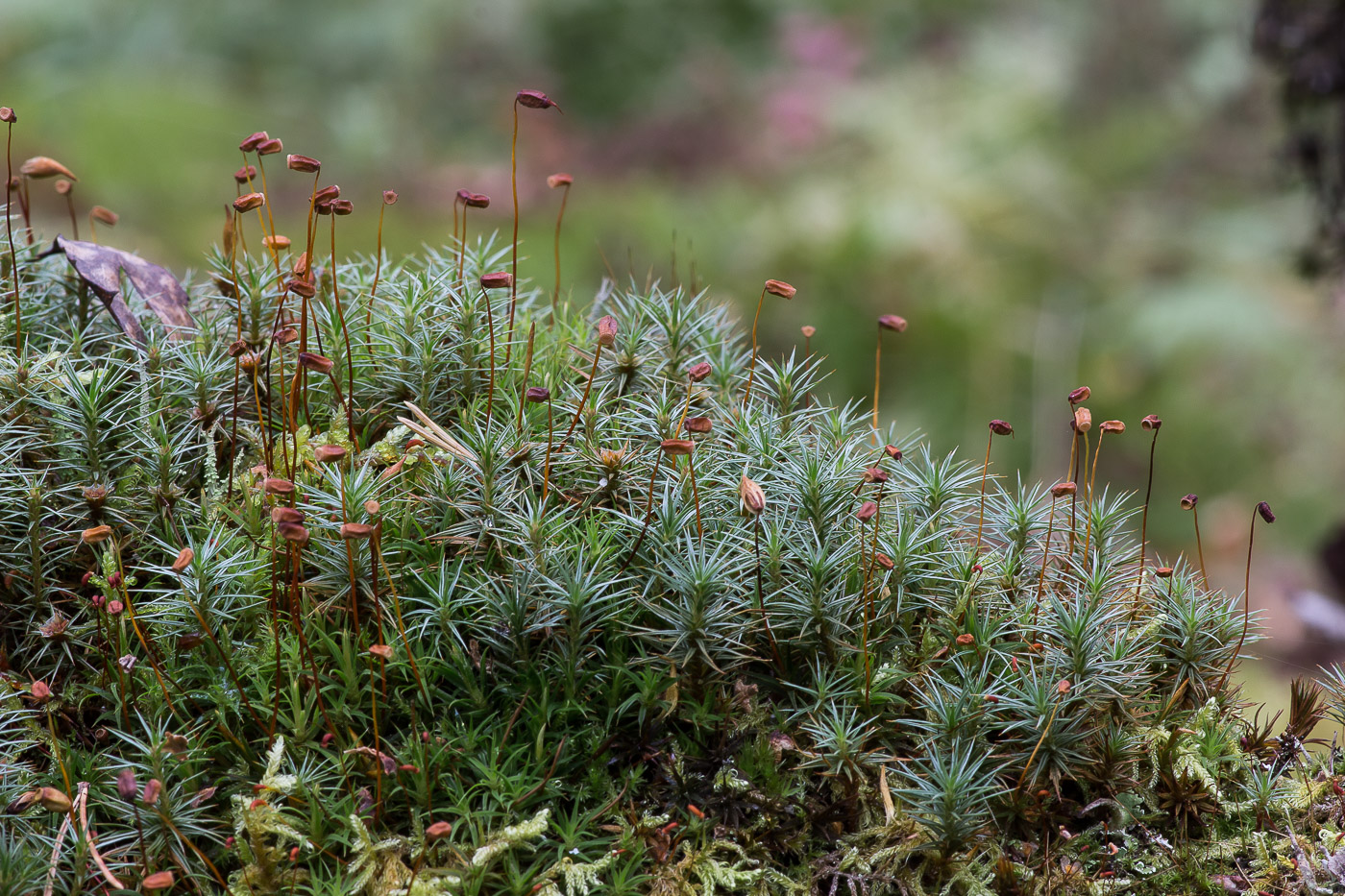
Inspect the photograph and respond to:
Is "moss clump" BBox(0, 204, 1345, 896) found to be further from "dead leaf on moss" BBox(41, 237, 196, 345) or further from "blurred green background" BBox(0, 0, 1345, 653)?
"blurred green background" BBox(0, 0, 1345, 653)

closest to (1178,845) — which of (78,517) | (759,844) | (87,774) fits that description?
(759,844)

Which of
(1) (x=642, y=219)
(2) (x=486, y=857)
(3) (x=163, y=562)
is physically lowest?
(1) (x=642, y=219)

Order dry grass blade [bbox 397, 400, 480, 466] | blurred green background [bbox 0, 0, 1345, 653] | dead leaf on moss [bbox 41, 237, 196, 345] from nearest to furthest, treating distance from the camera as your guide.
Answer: dry grass blade [bbox 397, 400, 480, 466]
dead leaf on moss [bbox 41, 237, 196, 345]
blurred green background [bbox 0, 0, 1345, 653]

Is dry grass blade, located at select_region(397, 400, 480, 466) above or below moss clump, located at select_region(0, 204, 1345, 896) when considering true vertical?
above

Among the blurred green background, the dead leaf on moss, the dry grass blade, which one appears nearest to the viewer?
Result: the dry grass blade

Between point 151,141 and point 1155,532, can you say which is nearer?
point 1155,532

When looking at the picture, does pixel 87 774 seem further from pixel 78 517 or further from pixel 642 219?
pixel 642 219

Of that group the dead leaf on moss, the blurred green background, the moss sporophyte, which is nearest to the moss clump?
the moss sporophyte
